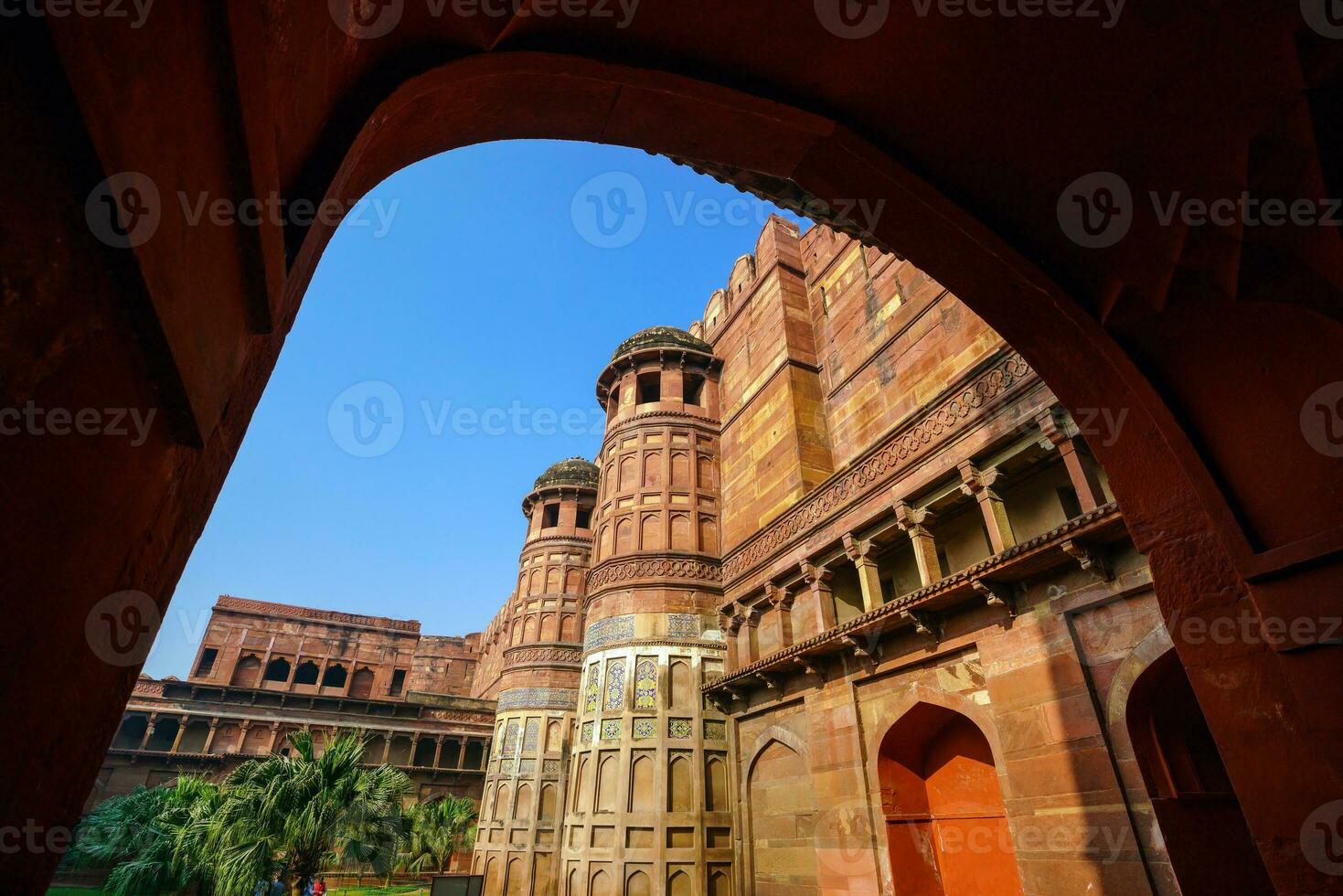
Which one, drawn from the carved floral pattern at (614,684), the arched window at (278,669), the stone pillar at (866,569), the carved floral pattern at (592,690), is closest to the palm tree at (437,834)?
the carved floral pattern at (592,690)

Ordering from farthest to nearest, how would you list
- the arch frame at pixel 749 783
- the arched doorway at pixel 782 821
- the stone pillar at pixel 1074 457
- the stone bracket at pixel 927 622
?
the arch frame at pixel 749 783 → the arched doorway at pixel 782 821 → the stone bracket at pixel 927 622 → the stone pillar at pixel 1074 457

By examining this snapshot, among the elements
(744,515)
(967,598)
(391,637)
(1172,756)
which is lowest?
(1172,756)

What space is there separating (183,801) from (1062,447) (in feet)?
74.1

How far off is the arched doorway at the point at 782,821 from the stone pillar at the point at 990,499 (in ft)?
17.4

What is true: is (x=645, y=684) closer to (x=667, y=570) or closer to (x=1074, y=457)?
(x=667, y=570)

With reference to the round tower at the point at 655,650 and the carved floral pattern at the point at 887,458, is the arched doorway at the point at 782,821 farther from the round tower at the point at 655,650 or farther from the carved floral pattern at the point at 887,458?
the carved floral pattern at the point at 887,458

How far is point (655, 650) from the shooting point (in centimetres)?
1428

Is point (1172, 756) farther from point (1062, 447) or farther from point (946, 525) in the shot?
point (946, 525)

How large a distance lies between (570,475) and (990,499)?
18792 mm

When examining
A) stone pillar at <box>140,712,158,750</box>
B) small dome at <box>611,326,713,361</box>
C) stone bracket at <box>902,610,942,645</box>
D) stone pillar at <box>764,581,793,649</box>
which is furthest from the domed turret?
stone pillar at <box>140,712,158,750</box>

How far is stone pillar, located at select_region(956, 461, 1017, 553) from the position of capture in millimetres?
8711

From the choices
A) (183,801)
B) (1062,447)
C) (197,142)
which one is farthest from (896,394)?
(183,801)

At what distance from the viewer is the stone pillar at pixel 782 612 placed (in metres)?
12.5

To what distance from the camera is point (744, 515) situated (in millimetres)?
15219
